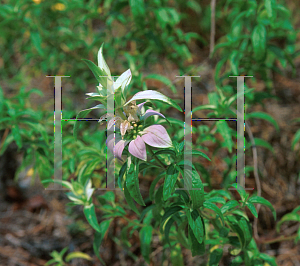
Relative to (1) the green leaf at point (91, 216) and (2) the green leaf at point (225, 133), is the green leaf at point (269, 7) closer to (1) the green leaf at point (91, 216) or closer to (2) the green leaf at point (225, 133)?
(2) the green leaf at point (225, 133)

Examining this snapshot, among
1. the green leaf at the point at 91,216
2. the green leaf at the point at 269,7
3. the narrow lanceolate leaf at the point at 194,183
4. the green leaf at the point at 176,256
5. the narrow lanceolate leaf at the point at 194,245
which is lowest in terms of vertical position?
the green leaf at the point at 176,256

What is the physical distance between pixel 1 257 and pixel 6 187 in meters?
0.67

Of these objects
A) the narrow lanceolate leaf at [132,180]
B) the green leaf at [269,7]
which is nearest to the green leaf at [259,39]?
the green leaf at [269,7]

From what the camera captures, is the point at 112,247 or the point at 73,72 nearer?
the point at 112,247

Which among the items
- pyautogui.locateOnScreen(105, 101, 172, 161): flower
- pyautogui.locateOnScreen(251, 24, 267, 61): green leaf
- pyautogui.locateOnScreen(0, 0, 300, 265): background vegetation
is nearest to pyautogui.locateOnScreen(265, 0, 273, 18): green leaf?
pyautogui.locateOnScreen(0, 0, 300, 265): background vegetation

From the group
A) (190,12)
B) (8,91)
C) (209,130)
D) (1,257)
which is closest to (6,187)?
(1,257)

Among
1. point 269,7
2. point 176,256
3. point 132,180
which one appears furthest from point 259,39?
point 176,256

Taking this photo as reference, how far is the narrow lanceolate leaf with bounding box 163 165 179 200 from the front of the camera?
915 mm

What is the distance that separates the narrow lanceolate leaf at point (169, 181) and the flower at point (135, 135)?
0.42 feet

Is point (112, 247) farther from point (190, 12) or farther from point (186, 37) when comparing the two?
point (190, 12)

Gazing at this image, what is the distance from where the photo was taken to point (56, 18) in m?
2.08

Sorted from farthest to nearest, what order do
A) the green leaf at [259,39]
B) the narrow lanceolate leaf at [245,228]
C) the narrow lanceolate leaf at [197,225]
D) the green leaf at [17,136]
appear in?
the green leaf at [259,39], the green leaf at [17,136], the narrow lanceolate leaf at [245,228], the narrow lanceolate leaf at [197,225]

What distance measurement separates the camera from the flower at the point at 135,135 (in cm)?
85

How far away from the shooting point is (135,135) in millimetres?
908
